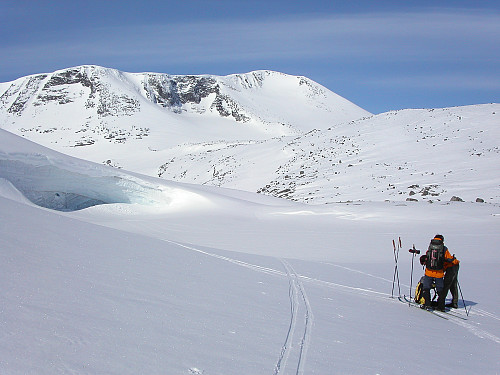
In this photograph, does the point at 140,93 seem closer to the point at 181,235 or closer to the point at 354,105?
the point at 354,105

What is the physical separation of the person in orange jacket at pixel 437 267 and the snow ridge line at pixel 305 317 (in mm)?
2213

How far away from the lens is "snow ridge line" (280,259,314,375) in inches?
175

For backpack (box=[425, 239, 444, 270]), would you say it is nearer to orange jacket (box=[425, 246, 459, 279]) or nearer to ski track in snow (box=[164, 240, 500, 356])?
orange jacket (box=[425, 246, 459, 279])

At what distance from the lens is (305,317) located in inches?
243

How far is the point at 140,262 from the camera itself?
24.6ft

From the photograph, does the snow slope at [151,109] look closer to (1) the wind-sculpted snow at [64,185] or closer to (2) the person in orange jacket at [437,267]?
(1) the wind-sculpted snow at [64,185]

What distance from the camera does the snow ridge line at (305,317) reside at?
14.6 feet

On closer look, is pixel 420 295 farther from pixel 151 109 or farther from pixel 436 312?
pixel 151 109

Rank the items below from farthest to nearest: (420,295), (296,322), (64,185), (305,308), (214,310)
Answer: (64,185), (420,295), (305,308), (296,322), (214,310)

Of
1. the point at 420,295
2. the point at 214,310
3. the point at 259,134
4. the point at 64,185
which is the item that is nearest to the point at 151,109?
the point at 259,134

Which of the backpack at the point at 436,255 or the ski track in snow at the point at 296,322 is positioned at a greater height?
the backpack at the point at 436,255

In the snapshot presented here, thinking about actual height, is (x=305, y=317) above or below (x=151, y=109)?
below

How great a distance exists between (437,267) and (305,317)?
3.14 m

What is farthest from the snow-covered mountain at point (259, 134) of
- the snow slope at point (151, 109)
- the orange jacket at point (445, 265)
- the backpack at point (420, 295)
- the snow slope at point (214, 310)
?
the orange jacket at point (445, 265)
